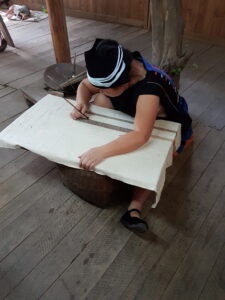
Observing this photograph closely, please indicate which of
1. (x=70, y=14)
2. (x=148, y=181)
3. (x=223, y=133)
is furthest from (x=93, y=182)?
(x=70, y=14)

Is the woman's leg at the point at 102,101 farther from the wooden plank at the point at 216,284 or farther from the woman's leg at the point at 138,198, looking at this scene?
the wooden plank at the point at 216,284

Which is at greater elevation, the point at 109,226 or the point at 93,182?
the point at 93,182

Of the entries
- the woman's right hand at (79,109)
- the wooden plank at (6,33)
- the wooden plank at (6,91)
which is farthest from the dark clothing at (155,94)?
the wooden plank at (6,33)

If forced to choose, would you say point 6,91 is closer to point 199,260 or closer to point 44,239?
point 44,239

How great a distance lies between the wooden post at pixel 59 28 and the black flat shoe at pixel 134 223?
4.47ft

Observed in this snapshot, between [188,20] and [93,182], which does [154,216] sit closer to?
[93,182]

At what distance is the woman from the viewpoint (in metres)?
0.96

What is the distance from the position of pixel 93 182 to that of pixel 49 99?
0.53 m

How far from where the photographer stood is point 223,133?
1624 mm

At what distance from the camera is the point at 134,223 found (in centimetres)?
109

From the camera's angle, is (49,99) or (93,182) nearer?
(93,182)

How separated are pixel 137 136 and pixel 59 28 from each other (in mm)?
1263

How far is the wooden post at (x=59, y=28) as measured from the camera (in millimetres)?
1778

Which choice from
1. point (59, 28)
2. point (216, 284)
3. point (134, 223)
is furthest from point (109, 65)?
point (59, 28)
